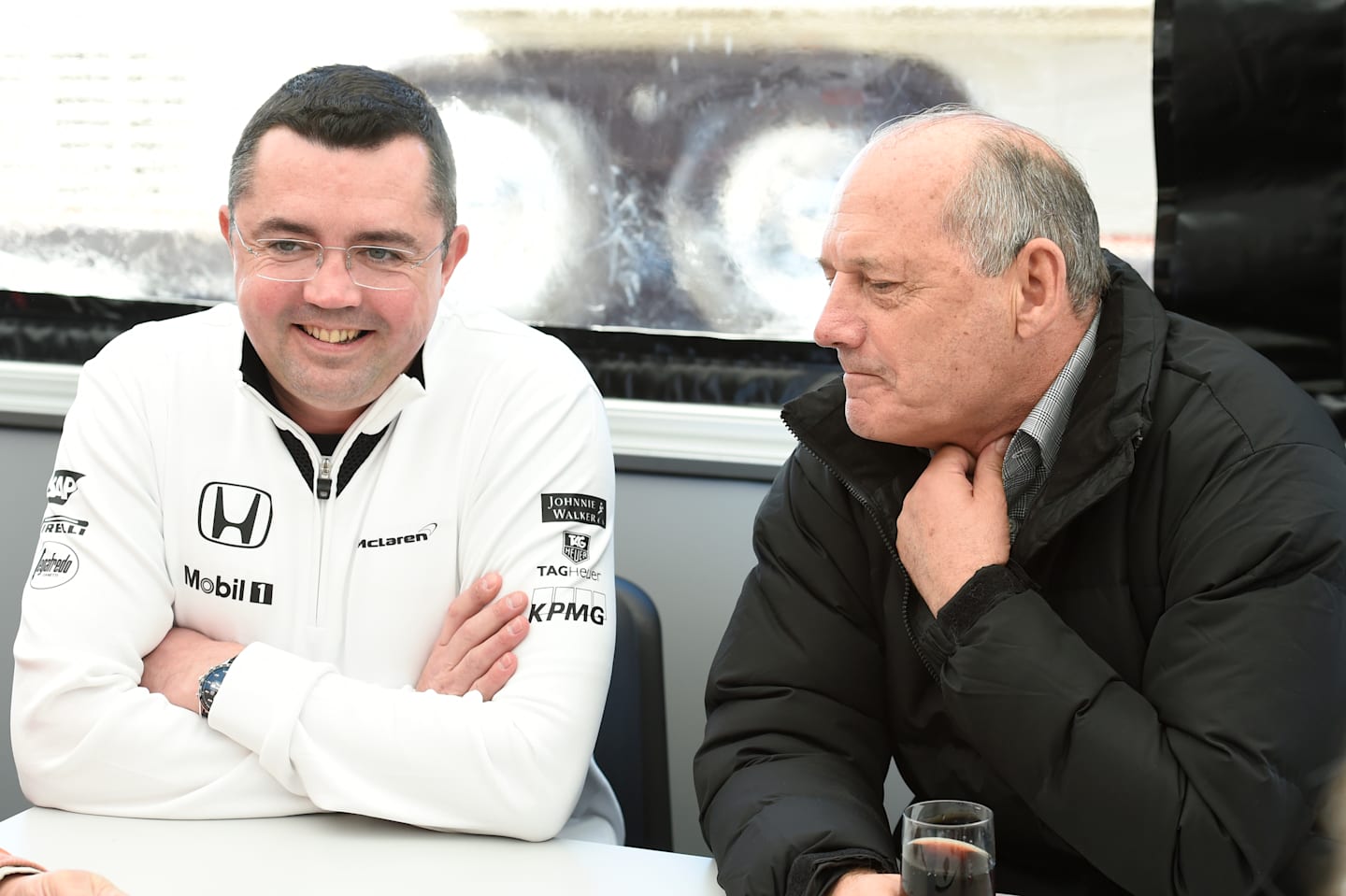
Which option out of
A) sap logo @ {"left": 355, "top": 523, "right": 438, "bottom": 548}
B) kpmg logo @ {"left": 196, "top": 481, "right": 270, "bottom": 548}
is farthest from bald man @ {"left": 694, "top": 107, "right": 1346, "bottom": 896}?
kpmg logo @ {"left": 196, "top": 481, "right": 270, "bottom": 548}

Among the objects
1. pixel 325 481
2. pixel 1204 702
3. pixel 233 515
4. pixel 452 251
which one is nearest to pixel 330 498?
pixel 325 481

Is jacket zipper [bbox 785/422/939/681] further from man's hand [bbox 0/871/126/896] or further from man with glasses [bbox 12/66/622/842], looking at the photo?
man's hand [bbox 0/871/126/896]

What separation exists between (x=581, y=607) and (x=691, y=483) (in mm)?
817

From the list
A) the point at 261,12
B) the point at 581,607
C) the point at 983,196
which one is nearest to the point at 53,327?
the point at 261,12

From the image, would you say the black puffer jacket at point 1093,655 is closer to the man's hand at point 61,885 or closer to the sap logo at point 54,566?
the man's hand at point 61,885

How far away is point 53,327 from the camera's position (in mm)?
2826

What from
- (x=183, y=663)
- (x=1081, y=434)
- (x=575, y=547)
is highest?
(x=1081, y=434)

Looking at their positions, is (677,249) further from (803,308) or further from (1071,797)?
(1071,797)

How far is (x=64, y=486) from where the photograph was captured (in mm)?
1833

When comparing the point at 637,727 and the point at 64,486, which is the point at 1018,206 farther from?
the point at 64,486

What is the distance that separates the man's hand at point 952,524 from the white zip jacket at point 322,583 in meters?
0.43

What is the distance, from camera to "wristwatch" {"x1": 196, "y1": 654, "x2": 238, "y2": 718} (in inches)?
64.2

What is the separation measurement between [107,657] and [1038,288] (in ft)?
4.03

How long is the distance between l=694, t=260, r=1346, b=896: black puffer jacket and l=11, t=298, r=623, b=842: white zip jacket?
0.76 ft
